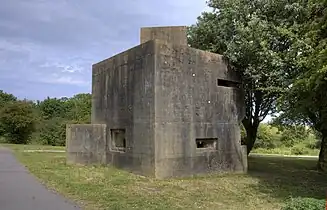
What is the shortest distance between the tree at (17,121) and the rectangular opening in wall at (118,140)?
1098 inches

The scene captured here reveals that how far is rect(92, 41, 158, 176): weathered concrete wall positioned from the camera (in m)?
14.4

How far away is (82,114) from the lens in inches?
1875

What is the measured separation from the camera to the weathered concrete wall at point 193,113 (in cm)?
1427

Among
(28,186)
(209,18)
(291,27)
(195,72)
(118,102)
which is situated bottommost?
(28,186)

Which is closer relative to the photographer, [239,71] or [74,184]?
[74,184]

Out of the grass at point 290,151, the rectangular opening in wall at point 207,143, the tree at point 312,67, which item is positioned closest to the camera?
the tree at point 312,67

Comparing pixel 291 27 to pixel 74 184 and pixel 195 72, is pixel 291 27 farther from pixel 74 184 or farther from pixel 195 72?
pixel 74 184

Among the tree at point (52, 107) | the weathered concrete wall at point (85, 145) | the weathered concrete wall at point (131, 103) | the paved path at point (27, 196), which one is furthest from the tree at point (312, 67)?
the tree at point (52, 107)

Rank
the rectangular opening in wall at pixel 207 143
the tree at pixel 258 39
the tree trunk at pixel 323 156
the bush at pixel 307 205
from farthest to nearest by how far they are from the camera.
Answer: the tree trunk at pixel 323 156
the rectangular opening in wall at pixel 207 143
the tree at pixel 258 39
the bush at pixel 307 205

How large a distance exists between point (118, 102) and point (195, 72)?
3756 mm

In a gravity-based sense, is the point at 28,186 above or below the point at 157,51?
below

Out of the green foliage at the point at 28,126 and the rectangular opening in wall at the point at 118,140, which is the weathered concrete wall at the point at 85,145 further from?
the green foliage at the point at 28,126

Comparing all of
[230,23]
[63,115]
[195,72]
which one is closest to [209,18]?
[230,23]

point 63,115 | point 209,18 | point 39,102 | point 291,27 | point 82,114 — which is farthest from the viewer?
point 39,102
